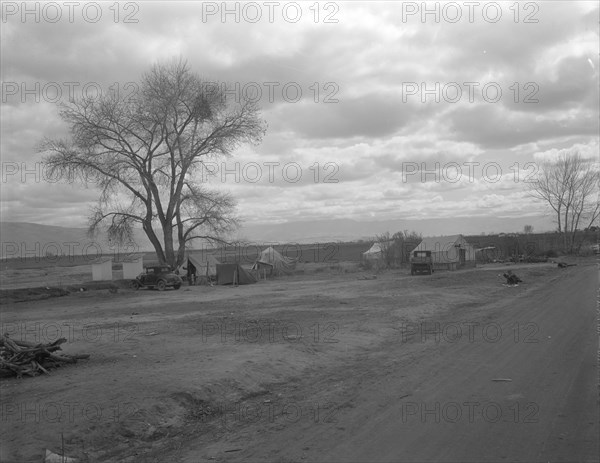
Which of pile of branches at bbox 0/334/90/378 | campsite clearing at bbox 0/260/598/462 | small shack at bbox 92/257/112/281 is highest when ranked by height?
small shack at bbox 92/257/112/281

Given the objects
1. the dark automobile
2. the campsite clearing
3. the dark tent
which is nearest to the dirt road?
the campsite clearing

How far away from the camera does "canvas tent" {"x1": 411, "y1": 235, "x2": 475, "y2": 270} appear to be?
57.9m

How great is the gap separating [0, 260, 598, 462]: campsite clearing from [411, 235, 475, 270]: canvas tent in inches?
1504

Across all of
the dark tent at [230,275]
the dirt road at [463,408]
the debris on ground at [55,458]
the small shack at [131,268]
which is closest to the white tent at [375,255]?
the dark tent at [230,275]

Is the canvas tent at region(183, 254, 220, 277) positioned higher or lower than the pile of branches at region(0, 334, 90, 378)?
higher

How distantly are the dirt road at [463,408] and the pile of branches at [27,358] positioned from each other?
5.64 meters

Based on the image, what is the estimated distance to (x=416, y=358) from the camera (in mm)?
12117

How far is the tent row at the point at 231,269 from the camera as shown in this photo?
46188mm

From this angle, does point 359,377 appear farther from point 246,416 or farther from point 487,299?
point 487,299

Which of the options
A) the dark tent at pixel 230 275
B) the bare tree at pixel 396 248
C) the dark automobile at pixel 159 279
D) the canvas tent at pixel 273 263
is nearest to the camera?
the dark automobile at pixel 159 279

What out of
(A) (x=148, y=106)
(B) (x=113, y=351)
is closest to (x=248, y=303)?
(B) (x=113, y=351)

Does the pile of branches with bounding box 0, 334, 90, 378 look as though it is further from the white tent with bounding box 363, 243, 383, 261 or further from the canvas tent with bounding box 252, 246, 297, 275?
the white tent with bounding box 363, 243, 383, 261

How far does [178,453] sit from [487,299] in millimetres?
22561

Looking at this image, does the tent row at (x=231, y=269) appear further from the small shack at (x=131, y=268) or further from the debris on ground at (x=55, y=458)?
the debris on ground at (x=55, y=458)
